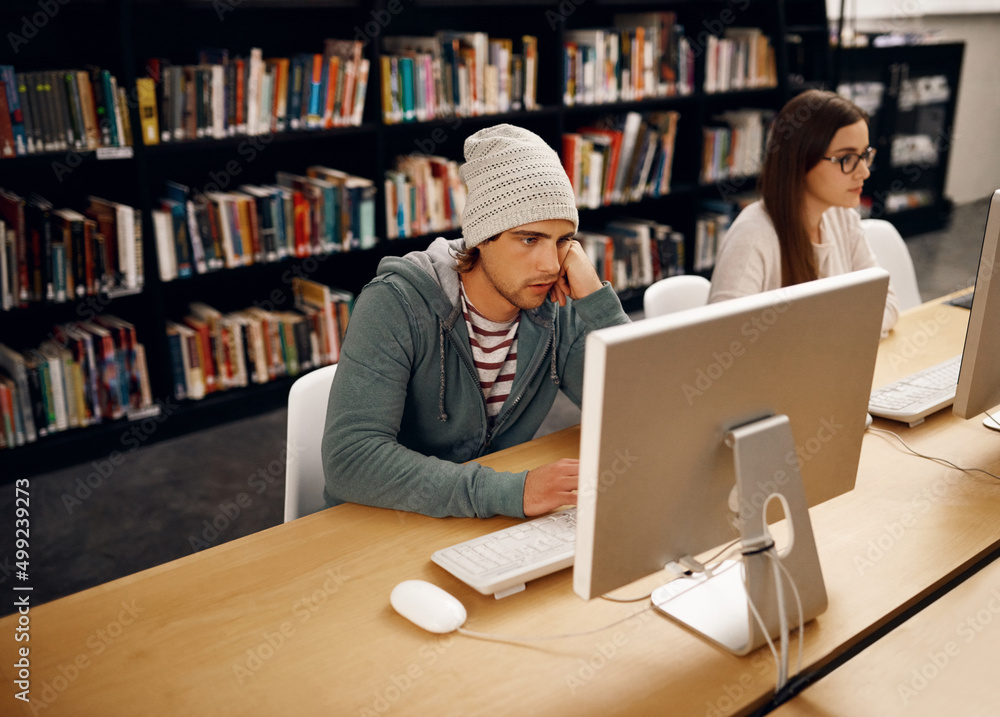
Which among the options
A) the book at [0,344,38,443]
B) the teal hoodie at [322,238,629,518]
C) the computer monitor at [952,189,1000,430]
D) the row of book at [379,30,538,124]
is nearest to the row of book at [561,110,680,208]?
the row of book at [379,30,538,124]

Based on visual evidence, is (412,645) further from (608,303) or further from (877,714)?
(608,303)

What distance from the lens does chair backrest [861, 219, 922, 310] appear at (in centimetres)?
250

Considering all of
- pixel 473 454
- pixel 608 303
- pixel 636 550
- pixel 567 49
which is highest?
pixel 567 49

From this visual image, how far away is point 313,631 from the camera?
1.04 m

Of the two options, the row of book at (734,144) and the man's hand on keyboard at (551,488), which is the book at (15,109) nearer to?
the man's hand on keyboard at (551,488)

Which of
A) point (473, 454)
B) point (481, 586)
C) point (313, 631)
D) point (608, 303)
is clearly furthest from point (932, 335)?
point (313, 631)

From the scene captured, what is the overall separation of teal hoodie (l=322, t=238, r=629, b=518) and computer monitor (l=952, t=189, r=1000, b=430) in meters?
0.55

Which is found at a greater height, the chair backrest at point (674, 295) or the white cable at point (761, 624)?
the chair backrest at point (674, 295)

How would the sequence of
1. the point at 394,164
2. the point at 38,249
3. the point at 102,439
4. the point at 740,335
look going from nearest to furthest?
1. the point at 740,335
2. the point at 38,249
3. the point at 102,439
4. the point at 394,164

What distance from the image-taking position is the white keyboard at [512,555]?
1.10 m

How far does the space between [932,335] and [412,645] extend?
1.58 meters

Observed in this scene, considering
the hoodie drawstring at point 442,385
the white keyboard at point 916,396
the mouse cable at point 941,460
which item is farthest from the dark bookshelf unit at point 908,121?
the hoodie drawstring at point 442,385

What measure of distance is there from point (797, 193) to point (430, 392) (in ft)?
3.75

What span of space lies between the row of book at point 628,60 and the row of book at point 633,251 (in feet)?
2.06
